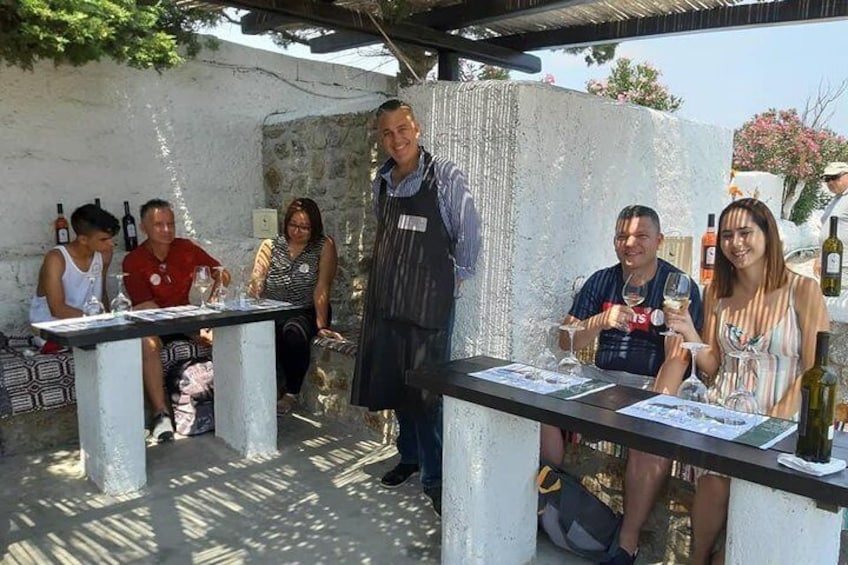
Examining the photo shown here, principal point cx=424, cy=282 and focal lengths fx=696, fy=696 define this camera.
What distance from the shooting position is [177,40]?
5102mm

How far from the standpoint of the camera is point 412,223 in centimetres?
329

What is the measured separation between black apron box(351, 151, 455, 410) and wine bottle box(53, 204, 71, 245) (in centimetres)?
258

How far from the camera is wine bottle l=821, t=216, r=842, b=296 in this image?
12.0 feet

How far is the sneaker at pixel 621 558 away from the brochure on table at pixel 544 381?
2.22ft

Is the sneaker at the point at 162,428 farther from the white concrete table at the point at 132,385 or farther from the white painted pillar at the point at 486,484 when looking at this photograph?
the white painted pillar at the point at 486,484

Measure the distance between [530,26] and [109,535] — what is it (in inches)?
161

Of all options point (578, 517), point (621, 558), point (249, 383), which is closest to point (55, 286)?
point (249, 383)

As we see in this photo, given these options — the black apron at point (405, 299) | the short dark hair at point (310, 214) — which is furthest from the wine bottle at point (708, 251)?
the short dark hair at point (310, 214)

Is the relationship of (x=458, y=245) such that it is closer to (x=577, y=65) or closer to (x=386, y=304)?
(x=386, y=304)

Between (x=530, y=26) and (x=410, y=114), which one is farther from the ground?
(x=530, y=26)

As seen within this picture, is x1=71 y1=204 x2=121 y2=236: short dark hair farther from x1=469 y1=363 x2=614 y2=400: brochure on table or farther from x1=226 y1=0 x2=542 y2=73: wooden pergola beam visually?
x1=469 y1=363 x2=614 y2=400: brochure on table

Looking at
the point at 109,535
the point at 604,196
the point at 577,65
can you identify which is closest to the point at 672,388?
the point at 604,196

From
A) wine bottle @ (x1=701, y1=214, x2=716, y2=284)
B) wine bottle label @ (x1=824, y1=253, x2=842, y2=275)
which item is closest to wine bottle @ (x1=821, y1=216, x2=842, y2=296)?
wine bottle label @ (x1=824, y1=253, x2=842, y2=275)

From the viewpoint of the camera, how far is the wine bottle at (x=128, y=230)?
507 cm
